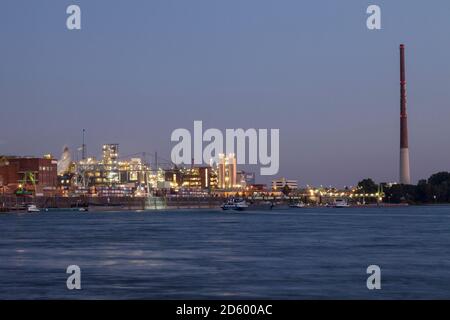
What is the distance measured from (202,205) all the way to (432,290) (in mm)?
149573

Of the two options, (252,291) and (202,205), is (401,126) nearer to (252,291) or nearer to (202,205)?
(202,205)

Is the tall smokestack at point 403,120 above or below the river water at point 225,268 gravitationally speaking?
above

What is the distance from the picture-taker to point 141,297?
2017 cm

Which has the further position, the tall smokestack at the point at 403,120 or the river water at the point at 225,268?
the tall smokestack at the point at 403,120

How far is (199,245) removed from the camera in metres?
38.5

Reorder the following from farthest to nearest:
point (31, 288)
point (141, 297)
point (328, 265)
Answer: point (328, 265), point (31, 288), point (141, 297)

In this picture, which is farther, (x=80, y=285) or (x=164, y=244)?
(x=164, y=244)

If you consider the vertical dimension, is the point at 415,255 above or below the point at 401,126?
below

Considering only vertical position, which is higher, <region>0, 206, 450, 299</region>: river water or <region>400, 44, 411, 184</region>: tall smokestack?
<region>400, 44, 411, 184</region>: tall smokestack

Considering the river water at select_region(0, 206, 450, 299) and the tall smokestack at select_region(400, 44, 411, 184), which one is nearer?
the river water at select_region(0, 206, 450, 299)

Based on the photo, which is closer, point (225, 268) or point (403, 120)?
point (225, 268)

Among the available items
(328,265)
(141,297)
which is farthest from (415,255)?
(141,297)

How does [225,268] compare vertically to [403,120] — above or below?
below
